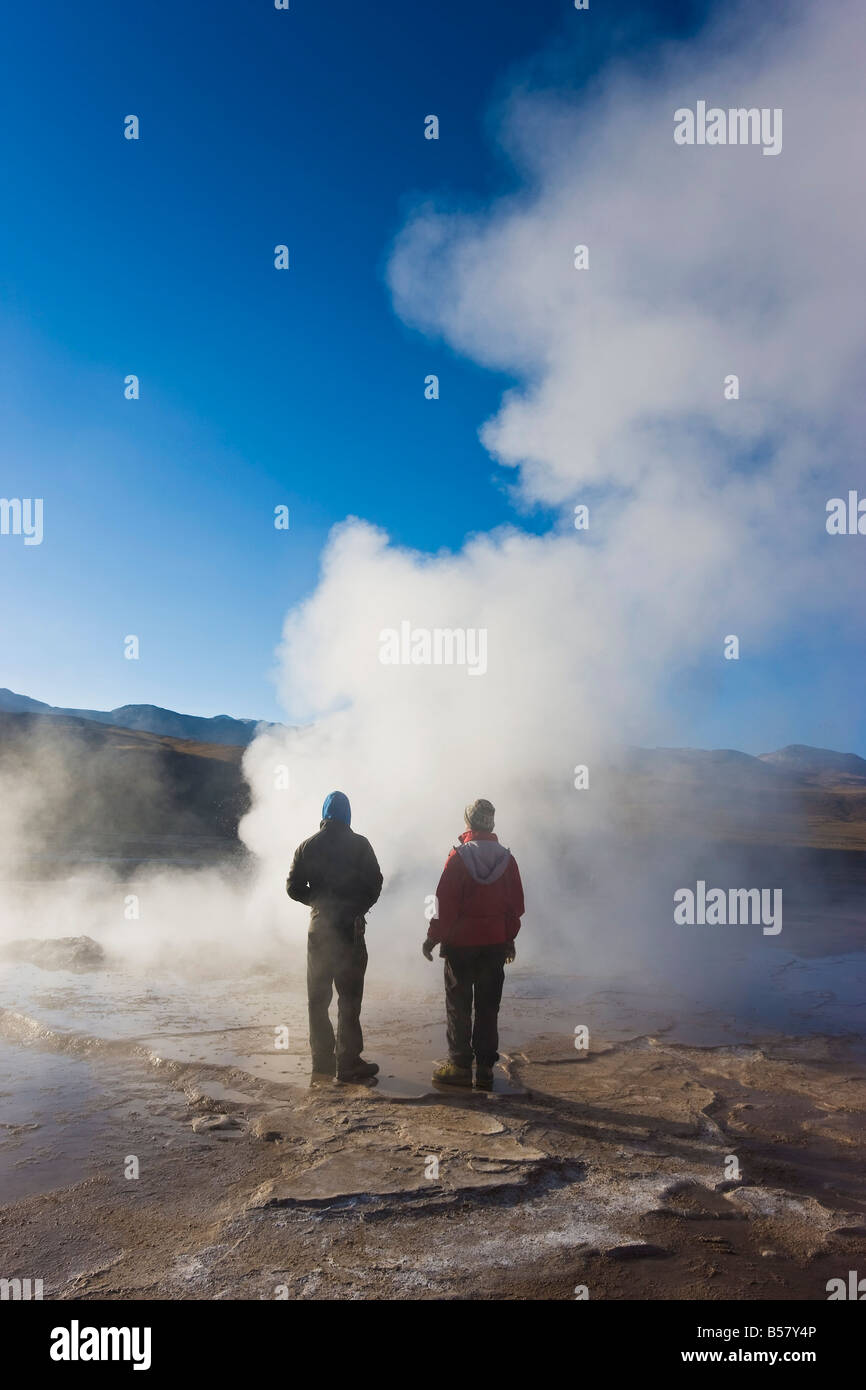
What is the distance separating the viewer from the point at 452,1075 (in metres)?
5.25

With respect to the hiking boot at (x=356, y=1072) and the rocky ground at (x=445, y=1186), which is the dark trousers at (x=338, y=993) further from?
the rocky ground at (x=445, y=1186)

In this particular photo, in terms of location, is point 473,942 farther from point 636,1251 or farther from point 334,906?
point 636,1251

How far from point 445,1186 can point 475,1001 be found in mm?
1846

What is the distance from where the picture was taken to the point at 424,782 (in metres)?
12.5

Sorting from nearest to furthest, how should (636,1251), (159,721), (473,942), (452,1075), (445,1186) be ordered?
(636,1251) < (445,1186) < (452,1075) < (473,942) < (159,721)

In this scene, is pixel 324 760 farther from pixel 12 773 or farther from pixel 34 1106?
pixel 12 773

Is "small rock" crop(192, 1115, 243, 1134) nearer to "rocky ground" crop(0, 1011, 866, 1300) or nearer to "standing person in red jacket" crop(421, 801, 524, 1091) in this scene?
"rocky ground" crop(0, 1011, 866, 1300)

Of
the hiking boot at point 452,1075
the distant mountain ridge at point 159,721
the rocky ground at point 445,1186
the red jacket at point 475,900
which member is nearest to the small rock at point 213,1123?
the rocky ground at point 445,1186

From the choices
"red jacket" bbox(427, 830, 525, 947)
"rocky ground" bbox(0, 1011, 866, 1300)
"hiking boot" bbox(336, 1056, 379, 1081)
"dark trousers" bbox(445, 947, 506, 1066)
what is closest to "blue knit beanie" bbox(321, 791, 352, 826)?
"red jacket" bbox(427, 830, 525, 947)

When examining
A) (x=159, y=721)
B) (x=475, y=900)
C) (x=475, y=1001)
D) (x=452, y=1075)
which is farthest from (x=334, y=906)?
(x=159, y=721)

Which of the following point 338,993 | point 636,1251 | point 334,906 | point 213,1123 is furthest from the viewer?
point 334,906

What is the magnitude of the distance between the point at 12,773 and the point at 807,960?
3346cm

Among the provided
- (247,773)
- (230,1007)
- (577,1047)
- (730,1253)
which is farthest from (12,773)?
(730,1253)

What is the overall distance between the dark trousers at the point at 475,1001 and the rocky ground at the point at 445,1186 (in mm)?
303
